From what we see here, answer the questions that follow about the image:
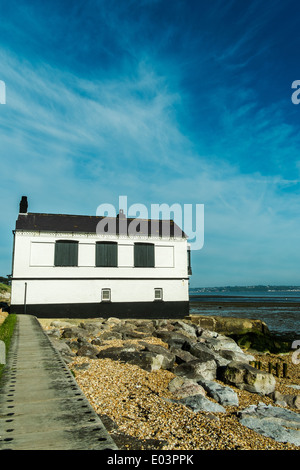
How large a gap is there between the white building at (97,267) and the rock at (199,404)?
58.8 ft

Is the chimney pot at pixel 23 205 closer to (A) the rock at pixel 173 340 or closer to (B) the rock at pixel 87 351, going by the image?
(A) the rock at pixel 173 340

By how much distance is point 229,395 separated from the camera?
8.66 meters

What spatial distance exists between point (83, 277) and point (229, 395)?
695 inches

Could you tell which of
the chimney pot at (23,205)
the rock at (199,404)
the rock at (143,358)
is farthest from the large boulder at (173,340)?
the chimney pot at (23,205)

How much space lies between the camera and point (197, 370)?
10812mm

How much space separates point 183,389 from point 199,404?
1137 millimetres

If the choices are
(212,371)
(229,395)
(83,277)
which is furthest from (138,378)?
(83,277)

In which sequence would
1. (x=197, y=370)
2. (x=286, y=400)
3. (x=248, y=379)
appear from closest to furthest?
1. (x=286, y=400)
2. (x=248, y=379)
3. (x=197, y=370)

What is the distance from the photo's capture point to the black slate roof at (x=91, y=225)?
81.5ft

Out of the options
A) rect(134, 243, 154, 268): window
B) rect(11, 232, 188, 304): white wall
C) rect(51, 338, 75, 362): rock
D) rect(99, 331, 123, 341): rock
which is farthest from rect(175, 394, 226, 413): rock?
rect(134, 243, 154, 268): window

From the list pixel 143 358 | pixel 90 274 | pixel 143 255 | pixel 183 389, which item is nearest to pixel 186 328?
pixel 143 255

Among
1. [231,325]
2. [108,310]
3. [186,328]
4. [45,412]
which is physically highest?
[45,412]

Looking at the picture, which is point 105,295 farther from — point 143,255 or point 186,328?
point 186,328
